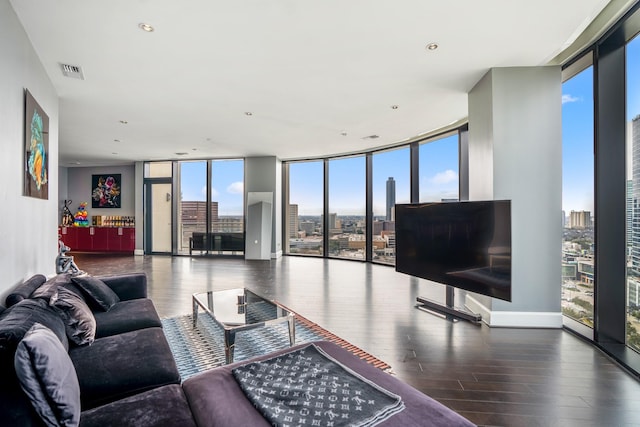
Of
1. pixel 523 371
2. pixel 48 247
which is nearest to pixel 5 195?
pixel 48 247

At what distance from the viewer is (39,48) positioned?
2908 millimetres

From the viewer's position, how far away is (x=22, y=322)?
1.45 m

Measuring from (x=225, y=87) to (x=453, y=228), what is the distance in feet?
10.6

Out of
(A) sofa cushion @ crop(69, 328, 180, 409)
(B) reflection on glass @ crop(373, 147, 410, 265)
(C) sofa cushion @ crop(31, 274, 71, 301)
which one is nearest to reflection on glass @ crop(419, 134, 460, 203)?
(B) reflection on glass @ crop(373, 147, 410, 265)

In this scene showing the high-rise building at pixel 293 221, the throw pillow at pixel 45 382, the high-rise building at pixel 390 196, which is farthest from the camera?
the high-rise building at pixel 293 221

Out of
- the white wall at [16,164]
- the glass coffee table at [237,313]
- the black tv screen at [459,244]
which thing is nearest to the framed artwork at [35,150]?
the white wall at [16,164]

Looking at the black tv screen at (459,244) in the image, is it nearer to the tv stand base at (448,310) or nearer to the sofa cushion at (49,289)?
the tv stand base at (448,310)

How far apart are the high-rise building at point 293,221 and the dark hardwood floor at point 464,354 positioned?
11.6ft

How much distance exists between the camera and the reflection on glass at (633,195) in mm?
2635

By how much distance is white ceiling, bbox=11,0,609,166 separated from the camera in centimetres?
239

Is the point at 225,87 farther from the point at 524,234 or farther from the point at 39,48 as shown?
the point at 524,234

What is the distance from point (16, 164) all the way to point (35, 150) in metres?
0.53

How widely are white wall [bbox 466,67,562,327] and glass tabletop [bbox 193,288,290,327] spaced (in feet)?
7.90

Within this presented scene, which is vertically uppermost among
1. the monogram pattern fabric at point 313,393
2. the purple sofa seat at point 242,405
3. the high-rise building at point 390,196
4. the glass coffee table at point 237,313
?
the high-rise building at point 390,196
